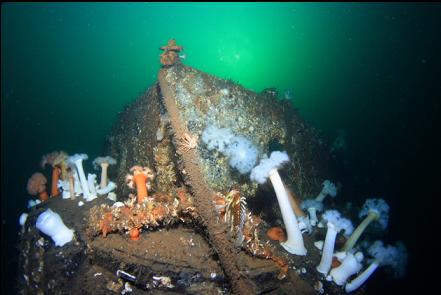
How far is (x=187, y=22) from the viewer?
109875 mm

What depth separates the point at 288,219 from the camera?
200 inches

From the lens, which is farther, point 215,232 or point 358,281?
point 358,281

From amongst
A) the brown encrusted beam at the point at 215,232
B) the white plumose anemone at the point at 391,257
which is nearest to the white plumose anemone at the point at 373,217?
the white plumose anemone at the point at 391,257

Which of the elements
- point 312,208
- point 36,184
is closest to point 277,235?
point 312,208

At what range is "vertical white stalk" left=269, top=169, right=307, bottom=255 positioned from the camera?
16.4ft

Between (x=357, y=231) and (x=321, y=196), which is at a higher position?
(x=321, y=196)

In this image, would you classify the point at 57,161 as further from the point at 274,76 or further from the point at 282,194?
the point at 274,76

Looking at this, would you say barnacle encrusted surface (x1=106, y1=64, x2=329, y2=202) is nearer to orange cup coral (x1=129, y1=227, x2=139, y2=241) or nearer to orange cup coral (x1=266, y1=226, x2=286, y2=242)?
orange cup coral (x1=266, y1=226, x2=286, y2=242)

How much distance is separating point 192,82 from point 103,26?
121m

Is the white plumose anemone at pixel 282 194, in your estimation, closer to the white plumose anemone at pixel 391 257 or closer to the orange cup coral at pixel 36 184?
the white plumose anemone at pixel 391 257

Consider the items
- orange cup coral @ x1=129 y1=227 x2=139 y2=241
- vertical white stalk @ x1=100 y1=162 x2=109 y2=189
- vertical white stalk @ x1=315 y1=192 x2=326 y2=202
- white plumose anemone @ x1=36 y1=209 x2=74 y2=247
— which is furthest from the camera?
vertical white stalk @ x1=315 y1=192 x2=326 y2=202

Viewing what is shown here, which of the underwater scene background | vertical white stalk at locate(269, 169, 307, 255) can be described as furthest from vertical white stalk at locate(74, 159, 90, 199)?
vertical white stalk at locate(269, 169, 307, 255)

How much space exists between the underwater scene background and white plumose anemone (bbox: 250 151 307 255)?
135 inches

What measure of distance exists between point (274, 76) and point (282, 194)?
9735 centimetres
